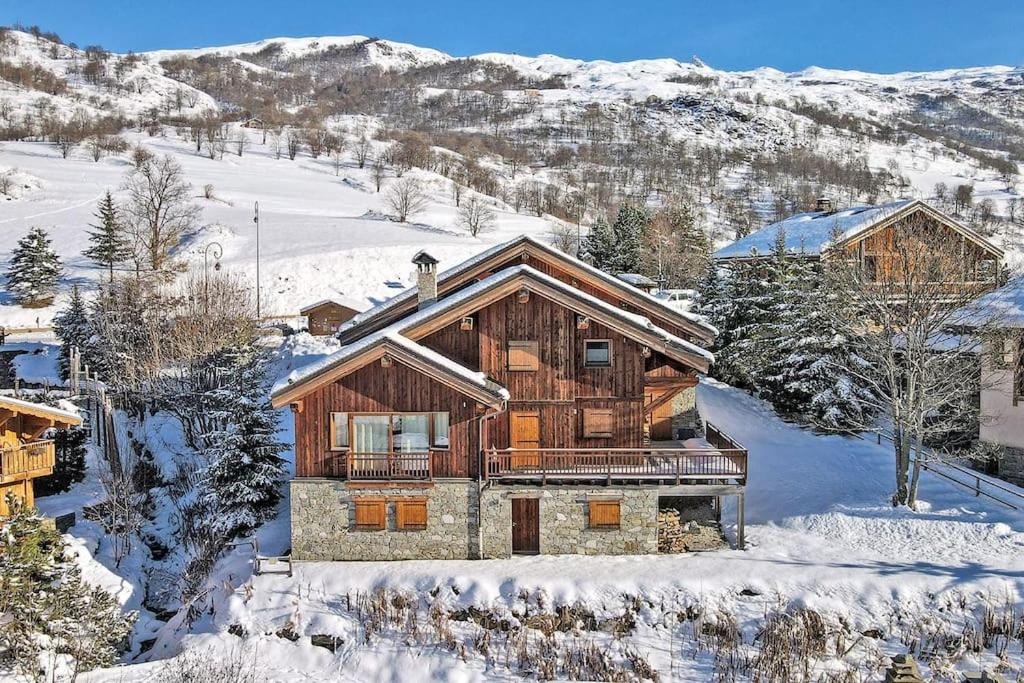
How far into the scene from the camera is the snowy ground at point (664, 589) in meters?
16.0

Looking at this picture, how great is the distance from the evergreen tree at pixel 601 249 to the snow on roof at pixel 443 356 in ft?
97.2

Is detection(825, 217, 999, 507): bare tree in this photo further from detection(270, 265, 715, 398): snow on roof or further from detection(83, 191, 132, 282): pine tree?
detection(83, 191, 132, 282): pine tree

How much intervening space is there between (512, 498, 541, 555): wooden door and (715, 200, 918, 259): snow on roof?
75.0 ft

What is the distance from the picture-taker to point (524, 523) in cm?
1984

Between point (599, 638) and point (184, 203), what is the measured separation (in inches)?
2771

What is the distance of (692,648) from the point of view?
→ 16.2 m

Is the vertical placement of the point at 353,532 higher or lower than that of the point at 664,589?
higher

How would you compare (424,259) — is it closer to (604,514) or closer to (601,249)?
(604,514)

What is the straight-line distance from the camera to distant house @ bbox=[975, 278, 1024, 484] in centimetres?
2353

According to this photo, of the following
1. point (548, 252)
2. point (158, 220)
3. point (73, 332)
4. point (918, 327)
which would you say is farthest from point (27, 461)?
point (158, 220)

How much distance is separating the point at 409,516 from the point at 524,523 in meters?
3.20

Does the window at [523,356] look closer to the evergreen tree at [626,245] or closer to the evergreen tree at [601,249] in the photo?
the evergreen tree at [626,245]

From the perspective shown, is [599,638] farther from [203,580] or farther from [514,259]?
[514,259]

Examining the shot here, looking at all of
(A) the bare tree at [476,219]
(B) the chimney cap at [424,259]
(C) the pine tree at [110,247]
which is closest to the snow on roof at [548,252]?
(B) the chimney cap at [424,259]
